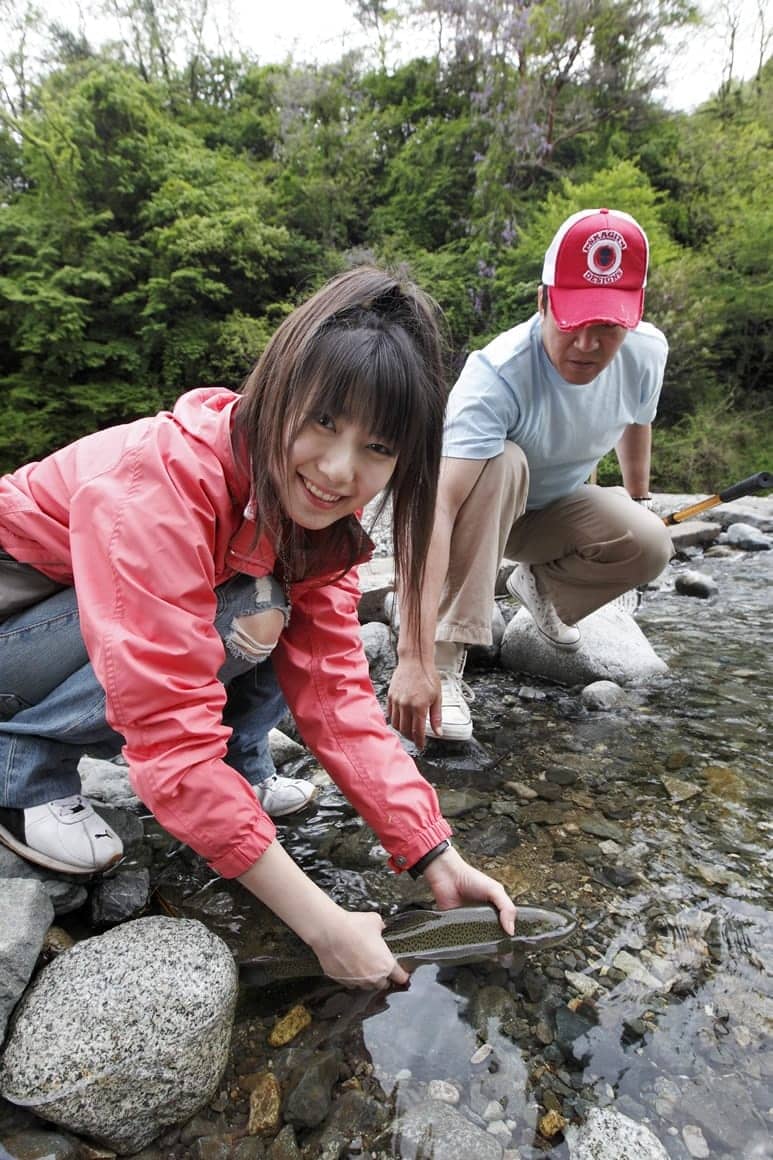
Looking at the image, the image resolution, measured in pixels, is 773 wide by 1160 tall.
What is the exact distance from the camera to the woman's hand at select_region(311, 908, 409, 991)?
1.26 meters

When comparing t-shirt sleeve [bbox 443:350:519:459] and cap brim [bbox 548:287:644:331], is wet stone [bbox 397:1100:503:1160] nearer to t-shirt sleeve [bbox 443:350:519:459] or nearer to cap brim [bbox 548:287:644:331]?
t-shirt sleeve [bbox 443:350:519:459]

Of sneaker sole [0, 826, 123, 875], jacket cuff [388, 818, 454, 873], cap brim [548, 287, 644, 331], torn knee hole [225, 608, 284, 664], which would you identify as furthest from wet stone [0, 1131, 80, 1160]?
cap brim [548, 287, 644, 331]

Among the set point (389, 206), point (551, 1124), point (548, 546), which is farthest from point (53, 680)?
point (389, 206)

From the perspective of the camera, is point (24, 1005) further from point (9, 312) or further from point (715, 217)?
point (715, 217)

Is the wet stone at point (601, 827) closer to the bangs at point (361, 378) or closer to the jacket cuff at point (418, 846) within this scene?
the jacket cuff at point (418, 846)

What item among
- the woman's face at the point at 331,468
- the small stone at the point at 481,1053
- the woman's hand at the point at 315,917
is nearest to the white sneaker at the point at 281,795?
the woman's hand at the point at 315,917

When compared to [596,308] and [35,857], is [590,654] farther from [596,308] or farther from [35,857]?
[35,857]

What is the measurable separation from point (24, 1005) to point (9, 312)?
40.6 feet

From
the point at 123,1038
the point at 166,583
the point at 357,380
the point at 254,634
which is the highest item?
the point at 357,380

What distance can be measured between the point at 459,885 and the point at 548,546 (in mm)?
1738

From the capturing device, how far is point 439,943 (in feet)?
4.83

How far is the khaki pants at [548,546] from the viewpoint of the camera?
2.45 metres

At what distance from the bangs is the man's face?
1.18 metres

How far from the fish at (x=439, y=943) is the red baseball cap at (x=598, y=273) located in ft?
5.59
